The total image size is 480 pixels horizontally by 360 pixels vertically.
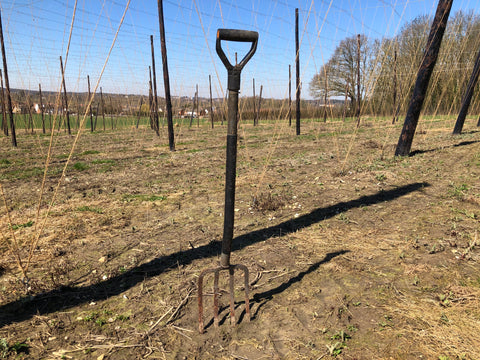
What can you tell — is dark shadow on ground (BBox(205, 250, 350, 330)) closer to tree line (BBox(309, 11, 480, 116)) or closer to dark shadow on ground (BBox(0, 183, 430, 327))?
dark shadow on ground (BBox(0, 183, 430, 327))

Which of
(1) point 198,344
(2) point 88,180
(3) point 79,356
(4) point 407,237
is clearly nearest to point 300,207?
(4) point 407,237

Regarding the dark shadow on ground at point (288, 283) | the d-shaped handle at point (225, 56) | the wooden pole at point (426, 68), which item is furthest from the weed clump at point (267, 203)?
the wooden pole at point (426, 68)

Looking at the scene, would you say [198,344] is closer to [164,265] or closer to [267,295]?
[267,295]

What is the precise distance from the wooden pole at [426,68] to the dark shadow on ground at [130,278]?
3.37m

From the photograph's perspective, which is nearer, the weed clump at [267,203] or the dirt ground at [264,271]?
the dirt ground at [264,271]

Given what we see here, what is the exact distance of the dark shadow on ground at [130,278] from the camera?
2062mm

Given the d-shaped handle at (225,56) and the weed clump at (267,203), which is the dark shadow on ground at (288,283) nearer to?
the weed clump at (267,203)

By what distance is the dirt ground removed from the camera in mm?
1705

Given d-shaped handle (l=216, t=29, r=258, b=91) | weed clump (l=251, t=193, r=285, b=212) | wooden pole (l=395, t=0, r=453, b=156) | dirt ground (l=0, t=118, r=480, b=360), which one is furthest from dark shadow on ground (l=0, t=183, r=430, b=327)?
wooden pole (l=395, t=0, r=453, b=156)

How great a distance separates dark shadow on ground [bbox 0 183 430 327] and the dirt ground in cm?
1

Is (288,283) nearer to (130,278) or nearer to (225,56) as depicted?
(130,278)

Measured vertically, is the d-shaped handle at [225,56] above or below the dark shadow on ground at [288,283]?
above

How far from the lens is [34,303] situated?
2135mm

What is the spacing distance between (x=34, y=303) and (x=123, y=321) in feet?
2.58
